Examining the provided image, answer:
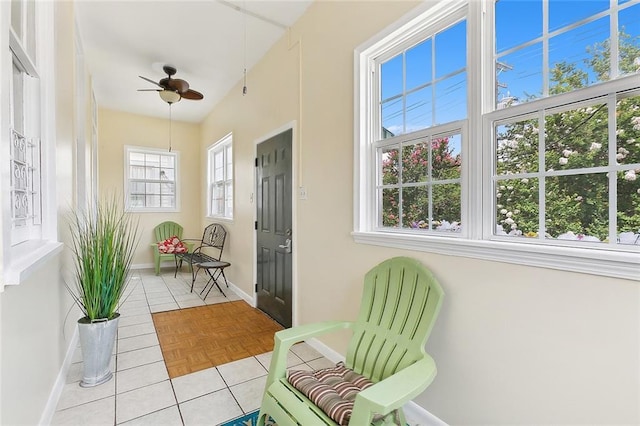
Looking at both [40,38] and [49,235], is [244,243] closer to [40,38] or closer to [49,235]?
[49,235]

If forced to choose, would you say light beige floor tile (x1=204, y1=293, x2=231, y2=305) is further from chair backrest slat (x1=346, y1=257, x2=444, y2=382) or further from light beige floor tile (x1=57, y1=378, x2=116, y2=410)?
chair backrest slat (x1=346, y1=257, x2=444, y2=382)

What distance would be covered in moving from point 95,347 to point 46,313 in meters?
0.49

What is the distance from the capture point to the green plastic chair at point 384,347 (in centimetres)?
117

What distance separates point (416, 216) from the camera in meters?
1.92

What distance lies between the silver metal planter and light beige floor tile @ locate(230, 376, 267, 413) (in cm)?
97

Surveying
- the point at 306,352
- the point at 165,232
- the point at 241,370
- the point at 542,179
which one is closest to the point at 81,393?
the point at 241,370

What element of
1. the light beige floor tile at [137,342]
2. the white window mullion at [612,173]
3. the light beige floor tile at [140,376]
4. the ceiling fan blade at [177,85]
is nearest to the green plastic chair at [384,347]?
the white window mullion at [612,173]

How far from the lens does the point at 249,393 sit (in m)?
2.04

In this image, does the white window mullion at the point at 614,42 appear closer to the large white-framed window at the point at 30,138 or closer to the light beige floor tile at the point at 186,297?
the large white-framed window at the point at 30,138

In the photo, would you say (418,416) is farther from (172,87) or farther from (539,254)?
(172,87)

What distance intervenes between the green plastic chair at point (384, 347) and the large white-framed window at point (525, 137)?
0.83 feet

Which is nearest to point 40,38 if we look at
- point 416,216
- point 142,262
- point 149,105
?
point 416,216

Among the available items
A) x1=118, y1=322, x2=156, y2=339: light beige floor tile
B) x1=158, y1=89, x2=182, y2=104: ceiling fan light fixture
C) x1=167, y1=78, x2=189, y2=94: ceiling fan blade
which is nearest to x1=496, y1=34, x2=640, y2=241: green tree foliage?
x1=118, y1=322, x2=156, y2=339: light beige floor tile

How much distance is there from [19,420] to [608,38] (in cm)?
297
